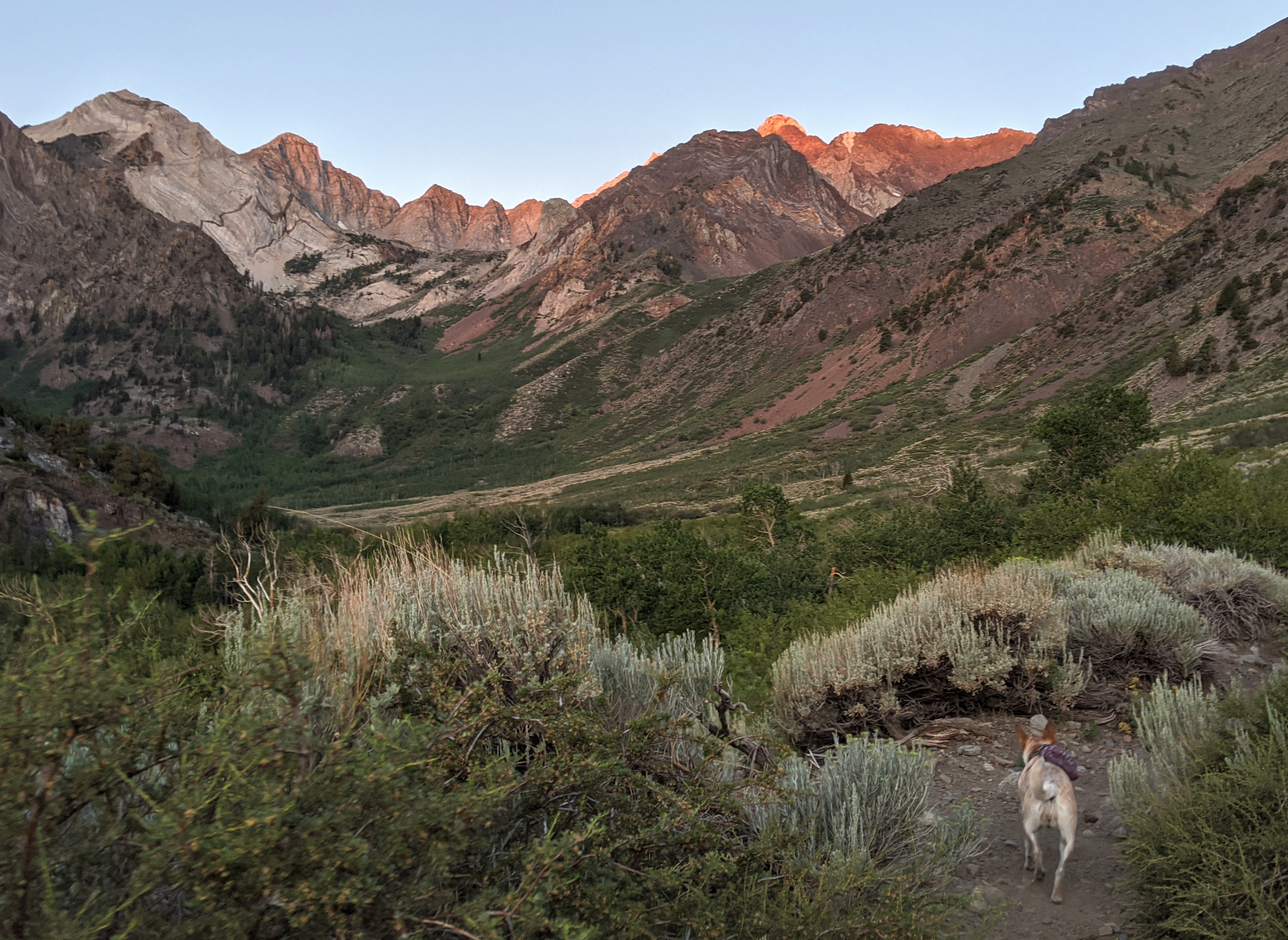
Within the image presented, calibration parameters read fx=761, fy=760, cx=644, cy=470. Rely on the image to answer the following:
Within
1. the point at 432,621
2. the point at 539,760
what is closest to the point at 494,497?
the point at 432,621

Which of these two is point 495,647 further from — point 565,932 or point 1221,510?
point 1221,510

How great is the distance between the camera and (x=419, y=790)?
2.26 m

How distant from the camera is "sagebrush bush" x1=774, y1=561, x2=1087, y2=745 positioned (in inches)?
249

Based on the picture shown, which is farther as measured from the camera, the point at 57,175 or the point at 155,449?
the point at 57,175

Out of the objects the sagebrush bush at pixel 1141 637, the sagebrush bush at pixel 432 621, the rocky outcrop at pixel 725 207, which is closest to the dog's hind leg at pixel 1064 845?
the sagebrush bush at pixel 432 621

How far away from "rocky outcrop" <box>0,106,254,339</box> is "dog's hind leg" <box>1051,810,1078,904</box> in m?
159

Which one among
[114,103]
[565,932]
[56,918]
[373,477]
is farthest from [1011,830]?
[114,103]

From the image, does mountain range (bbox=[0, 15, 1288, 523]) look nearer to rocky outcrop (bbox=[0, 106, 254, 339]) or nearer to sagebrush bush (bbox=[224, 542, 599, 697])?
rocky outcrop (bbox=[0, 106, 254, 339])

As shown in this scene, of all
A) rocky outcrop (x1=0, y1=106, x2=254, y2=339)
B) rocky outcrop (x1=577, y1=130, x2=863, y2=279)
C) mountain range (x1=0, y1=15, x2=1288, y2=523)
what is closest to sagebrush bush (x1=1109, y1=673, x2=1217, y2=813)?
mountain range (x1=0, y1=15, x2=1288, y2=523)

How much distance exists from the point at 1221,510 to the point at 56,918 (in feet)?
45.6

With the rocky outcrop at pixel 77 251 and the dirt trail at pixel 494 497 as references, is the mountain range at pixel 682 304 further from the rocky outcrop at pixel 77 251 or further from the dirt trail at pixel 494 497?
the dirt trail at pixel 494 497

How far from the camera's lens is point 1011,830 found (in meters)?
4.94

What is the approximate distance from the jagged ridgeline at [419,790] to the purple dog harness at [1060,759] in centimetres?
61

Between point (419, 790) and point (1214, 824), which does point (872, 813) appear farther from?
point (419, 790)
